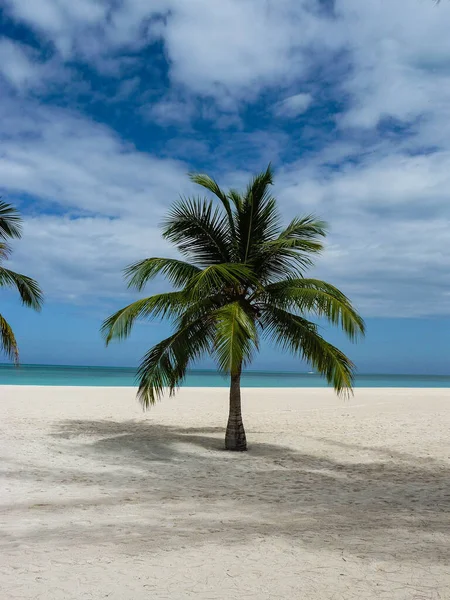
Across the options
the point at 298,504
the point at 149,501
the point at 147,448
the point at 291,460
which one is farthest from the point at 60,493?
the point at 291,460

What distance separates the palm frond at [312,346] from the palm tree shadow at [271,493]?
156cm

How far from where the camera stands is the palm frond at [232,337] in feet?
28.5

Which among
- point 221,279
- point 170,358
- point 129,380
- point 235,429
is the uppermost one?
point 221,279

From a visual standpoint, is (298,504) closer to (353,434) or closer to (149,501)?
(149,501)

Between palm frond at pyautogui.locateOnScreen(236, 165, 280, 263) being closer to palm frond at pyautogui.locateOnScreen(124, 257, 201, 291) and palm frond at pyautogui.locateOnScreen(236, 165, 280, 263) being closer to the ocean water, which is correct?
palm frond at pyautogui.locateOnScreen(124, 257, 201, 291)

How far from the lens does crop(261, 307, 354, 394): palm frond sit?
32.7ft

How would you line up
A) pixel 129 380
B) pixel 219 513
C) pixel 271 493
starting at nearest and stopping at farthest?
pixel 219 513, pixel 271 493, pixel 129 380

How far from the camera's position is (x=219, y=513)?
20.4ft

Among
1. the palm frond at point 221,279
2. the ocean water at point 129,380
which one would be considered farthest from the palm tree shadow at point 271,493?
the ocean water at point 129,380

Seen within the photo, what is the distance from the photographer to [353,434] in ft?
44.0

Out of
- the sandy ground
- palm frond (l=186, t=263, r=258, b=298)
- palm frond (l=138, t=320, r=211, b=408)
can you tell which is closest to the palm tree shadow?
the sandy ground

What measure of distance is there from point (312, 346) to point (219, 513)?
4.50m

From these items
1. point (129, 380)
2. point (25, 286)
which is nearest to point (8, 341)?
point (25, 286)

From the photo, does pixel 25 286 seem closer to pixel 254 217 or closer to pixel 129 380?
pixel 254 217
